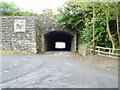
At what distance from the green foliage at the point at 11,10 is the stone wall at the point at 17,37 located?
6.18 metres

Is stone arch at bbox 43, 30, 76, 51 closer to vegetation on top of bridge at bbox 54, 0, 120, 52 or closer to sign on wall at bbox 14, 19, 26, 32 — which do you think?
vegetation on top of bridge at bbox 54, 0, 120, 52

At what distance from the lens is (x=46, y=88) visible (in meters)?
3.22

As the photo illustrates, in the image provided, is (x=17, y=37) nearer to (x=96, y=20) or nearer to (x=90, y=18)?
(x=90, y=18)

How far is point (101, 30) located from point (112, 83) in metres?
5.20

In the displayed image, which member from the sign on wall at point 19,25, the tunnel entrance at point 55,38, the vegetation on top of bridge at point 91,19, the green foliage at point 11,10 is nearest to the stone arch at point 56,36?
the tunnel entrance at point 55,38

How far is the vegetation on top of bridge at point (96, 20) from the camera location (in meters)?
6.55

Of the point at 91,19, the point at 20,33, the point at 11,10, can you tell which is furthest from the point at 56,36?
the point at 91,19

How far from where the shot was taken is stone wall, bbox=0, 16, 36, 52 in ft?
34.6

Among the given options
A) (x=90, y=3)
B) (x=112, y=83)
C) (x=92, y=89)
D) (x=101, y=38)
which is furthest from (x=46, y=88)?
(x=101, y=38)

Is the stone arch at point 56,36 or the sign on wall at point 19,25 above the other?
the sign on wall at point 19,25

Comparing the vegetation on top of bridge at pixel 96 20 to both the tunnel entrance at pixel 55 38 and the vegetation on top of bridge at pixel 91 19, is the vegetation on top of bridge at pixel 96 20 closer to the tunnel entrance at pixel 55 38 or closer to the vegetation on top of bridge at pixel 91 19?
the vegetation on top of bridge at pixel 91 19

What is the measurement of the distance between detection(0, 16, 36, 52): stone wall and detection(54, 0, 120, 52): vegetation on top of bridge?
276cm

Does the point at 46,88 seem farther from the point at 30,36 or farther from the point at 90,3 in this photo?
the point at 30,36

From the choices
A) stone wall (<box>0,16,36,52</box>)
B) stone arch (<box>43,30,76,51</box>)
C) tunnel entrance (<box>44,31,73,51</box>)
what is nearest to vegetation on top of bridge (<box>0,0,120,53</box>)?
stone arch (<box>43,30,76,51</box>)
